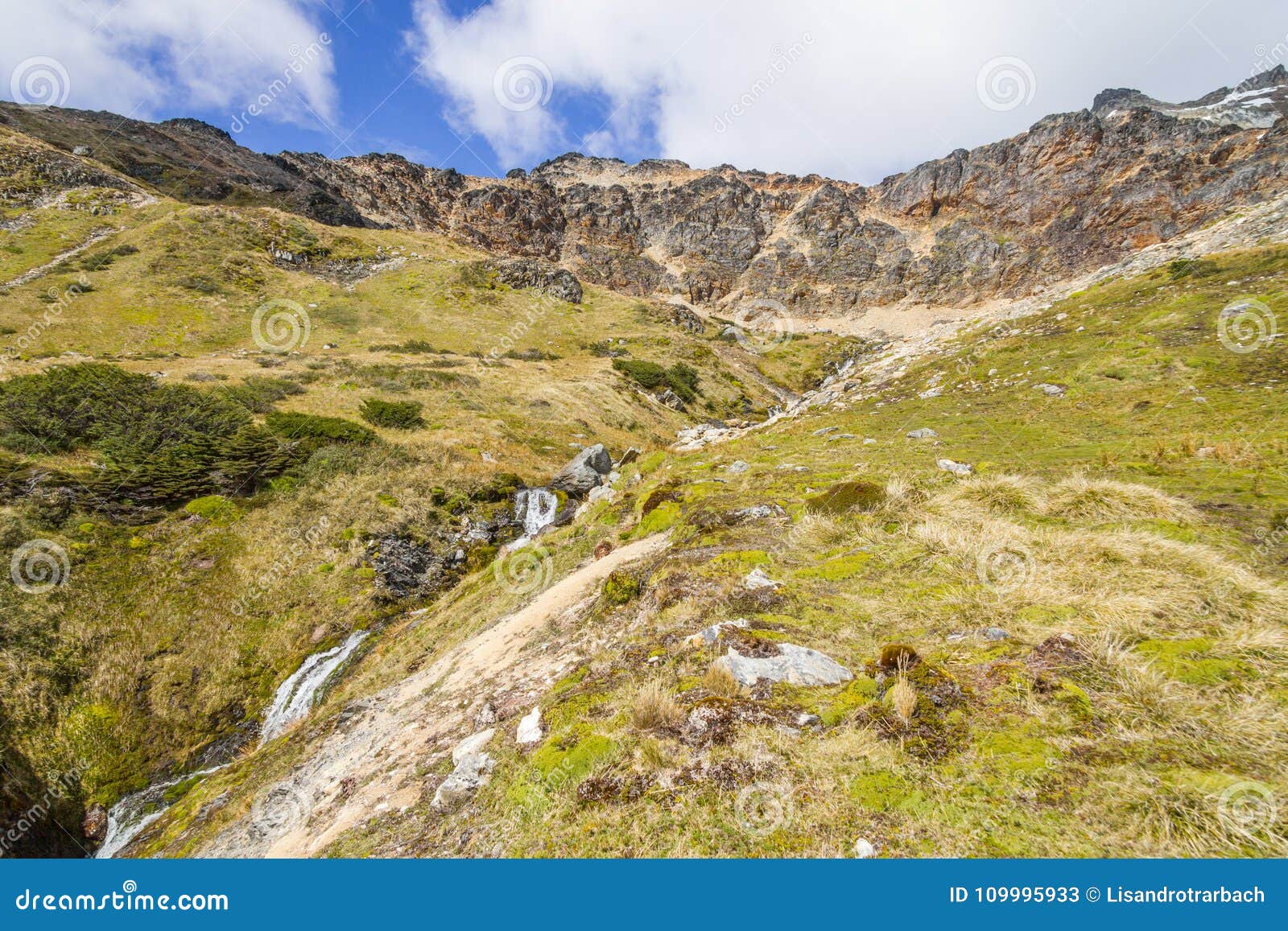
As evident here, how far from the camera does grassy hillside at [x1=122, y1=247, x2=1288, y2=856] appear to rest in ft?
12.4

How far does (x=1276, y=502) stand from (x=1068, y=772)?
8.19 meters

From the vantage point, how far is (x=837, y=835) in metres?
3.80

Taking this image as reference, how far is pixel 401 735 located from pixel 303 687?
862cm

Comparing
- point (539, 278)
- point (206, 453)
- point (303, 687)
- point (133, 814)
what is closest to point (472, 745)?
point (303, 687)

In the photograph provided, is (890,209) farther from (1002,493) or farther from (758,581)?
(758,581)

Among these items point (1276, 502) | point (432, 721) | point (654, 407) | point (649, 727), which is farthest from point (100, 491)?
point (654, 407)

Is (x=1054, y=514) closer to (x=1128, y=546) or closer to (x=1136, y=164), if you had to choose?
(x=1128, y=546)

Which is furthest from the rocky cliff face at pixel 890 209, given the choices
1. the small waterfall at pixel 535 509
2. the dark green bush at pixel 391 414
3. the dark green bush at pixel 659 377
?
the small waterfall at pixel 535 509

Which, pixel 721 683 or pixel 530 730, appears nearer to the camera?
pixel 721 683

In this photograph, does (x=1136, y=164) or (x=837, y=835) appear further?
(x=1136, y=164)

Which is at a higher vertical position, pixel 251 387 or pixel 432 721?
pixel 251 387

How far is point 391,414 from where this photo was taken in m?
31.1

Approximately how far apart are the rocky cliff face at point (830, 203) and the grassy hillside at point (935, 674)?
107462 mm
